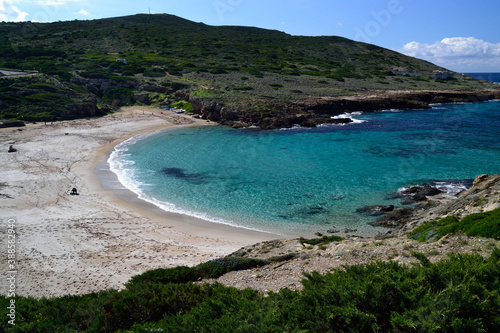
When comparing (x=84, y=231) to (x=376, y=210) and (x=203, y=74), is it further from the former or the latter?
(x=203, y=74)

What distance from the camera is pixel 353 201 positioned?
22688mm

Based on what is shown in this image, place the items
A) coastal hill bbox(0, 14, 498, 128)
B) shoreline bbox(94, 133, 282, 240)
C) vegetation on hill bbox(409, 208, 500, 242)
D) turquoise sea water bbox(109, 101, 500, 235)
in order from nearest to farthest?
vegetation on hill bbox(409, 208, 500, 242)
shoreline bbox(94, 133, 282, 240)
turquoise sea water bbox(109, 101, 500, 235)
coastal hill bbox(0, 14, 498, 128)

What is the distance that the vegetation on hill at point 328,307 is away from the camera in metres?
6.23

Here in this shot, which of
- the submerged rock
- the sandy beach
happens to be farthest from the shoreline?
the submerged rock

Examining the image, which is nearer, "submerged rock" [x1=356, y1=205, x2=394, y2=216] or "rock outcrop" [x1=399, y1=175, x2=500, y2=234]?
"rock outcrop" [x1=399, y1=175, x2=500, y2=234]

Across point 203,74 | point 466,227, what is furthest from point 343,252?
point 203,74

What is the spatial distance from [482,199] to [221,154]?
25686mm

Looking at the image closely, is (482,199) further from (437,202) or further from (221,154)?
(221,154)

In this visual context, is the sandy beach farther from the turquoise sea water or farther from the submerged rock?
the submerged rock

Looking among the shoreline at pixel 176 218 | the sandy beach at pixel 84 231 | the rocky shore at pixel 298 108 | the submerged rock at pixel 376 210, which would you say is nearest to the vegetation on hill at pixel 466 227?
the submerged rock at pixel 376 210

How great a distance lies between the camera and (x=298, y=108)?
5509cm

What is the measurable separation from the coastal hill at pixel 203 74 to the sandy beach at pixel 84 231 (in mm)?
24540

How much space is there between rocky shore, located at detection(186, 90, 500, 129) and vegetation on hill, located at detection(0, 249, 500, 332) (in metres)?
41.7

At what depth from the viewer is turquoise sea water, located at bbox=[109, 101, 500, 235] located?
21.9 m
